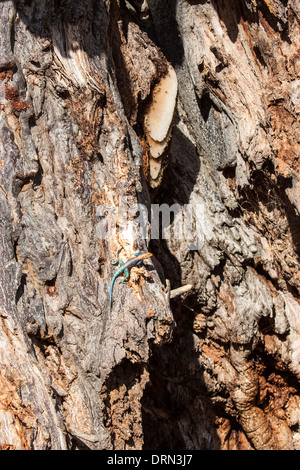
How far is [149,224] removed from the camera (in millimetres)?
3301

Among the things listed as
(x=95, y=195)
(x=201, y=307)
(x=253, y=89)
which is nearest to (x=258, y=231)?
(x=201, y=307)

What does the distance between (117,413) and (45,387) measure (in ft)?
1.84

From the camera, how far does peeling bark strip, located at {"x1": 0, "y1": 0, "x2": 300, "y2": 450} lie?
289 cm

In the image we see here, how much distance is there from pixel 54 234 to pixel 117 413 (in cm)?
122

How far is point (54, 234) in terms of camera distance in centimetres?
293

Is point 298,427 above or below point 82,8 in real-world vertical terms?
below

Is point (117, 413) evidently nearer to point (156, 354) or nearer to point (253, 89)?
point (156, 354)

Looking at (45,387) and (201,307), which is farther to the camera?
(201,307)

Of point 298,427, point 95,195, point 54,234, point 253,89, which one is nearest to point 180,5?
point 253,89

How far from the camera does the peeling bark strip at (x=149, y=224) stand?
2.89 m
